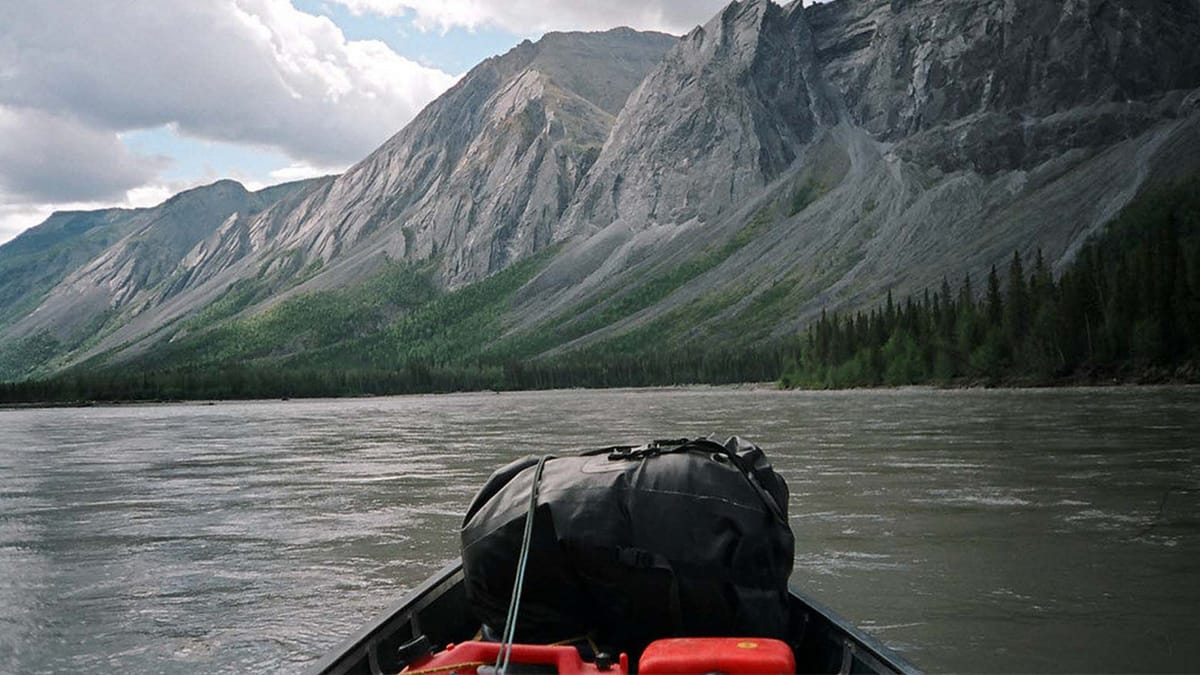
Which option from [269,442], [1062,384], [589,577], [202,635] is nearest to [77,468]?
[269,442]

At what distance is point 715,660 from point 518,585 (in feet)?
5.51

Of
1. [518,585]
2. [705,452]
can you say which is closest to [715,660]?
[518,585]

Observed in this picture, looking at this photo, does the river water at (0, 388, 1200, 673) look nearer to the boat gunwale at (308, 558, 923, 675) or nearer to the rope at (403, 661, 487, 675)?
the boat gunwale at (308, 558, 923, 675)

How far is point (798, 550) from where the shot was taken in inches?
550

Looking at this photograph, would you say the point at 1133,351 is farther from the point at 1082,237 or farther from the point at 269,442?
the point at 1082,237

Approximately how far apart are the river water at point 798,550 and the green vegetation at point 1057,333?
5667 cm

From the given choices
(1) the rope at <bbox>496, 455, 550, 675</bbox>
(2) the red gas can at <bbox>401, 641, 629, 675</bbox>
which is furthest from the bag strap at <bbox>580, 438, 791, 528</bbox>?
(2) the red gas can at <bbox>401, 641, 629, 675</bbox>

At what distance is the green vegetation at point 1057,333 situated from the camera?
7950 centimetres

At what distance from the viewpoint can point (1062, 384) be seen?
8600 centimetres

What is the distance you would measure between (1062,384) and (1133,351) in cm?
690

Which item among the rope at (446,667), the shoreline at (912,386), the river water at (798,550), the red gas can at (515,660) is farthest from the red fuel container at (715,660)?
the shoreline at (912,386)

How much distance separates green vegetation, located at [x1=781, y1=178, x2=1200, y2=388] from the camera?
7950cm

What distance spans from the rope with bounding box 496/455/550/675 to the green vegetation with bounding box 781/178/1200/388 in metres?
85.8

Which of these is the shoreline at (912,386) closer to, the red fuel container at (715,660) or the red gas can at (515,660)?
the red fuel container at (715,660)
